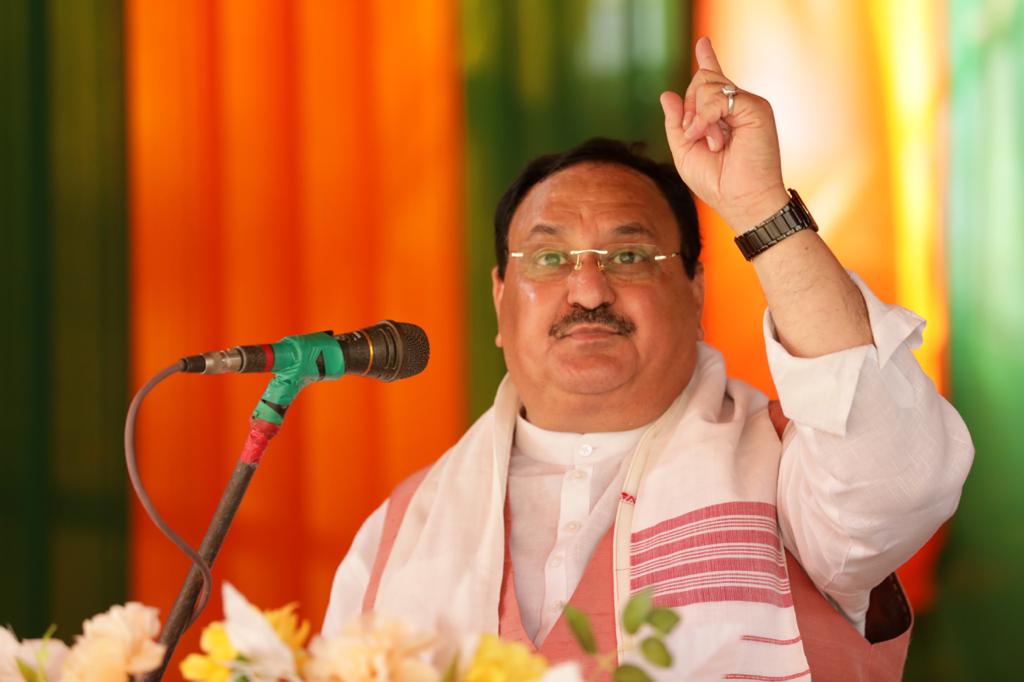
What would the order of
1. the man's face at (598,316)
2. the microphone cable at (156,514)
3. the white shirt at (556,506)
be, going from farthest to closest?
1. the man's face at (598,316)
2. the white shirt at (556,506)
3. the microphone cable at (156,514)

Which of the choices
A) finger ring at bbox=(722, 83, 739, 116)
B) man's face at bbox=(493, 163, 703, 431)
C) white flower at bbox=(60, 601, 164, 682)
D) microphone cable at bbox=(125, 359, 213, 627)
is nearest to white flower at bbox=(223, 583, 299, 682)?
white flower at bbox=(60, 601, 164, 682)

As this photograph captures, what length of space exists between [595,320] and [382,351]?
0.86 m

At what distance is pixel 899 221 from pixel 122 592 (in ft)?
8.21

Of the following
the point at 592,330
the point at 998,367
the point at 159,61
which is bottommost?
the point at 998,367

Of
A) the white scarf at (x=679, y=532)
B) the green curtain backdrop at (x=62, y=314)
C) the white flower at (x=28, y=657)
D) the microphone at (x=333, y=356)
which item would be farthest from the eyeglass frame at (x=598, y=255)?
the green curtain backdrop at (x=62, y=314)

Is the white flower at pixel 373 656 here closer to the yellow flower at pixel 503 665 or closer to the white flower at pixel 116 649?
the yellow flower at pixel 503 665

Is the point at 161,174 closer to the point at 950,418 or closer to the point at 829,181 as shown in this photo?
the point at 829,181

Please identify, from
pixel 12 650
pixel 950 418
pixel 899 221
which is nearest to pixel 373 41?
pixel 899 221

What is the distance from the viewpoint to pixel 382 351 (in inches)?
62.8

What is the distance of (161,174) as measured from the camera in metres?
3.69

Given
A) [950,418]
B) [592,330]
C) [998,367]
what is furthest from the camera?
[998,367]

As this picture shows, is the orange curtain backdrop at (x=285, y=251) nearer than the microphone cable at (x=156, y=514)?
No

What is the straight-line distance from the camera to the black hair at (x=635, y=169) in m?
2.58

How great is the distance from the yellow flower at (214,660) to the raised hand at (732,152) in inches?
43.7
